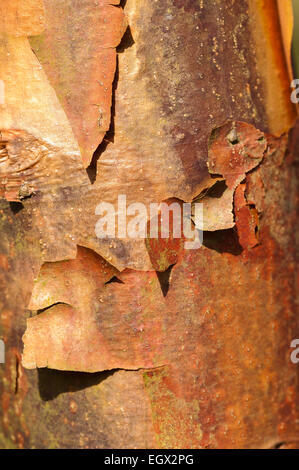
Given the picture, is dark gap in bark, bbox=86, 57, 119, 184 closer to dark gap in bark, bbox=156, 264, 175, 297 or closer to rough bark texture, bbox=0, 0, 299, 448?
rough bark texture, bbox=0, 0, 299, 448

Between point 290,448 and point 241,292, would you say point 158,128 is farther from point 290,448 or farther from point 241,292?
point 290,448

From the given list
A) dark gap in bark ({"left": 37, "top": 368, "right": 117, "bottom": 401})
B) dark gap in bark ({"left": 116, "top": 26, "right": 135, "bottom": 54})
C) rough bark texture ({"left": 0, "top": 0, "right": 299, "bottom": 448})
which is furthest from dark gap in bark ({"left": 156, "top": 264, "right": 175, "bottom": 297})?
dark gap in bark ({"left": 116, "top": 26, "right": 135, "bottom": 54})

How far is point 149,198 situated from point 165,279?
98mm

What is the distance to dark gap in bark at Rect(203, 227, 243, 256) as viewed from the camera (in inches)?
25.5

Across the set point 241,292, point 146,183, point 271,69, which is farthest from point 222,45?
point 241,292

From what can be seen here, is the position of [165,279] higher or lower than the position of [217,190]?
lower

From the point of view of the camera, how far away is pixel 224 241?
0.66 meters

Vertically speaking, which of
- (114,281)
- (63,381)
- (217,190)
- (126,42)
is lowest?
(63,381)

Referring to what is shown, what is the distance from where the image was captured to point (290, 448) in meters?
0.75

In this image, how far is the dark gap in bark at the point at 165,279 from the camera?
64 cm

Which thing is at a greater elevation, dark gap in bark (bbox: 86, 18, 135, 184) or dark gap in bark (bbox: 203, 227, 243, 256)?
dark gap in bark (bbox: 86, 18, 135, 184)

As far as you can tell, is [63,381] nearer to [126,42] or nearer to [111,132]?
[111,132]

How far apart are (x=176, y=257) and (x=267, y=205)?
142 mm

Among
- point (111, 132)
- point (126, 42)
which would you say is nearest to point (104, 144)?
point (111, 132)
